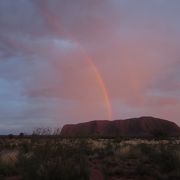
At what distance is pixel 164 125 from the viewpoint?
16038 centimetres

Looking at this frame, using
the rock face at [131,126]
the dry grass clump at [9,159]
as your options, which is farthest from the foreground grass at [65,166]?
the rock face at [131,126]

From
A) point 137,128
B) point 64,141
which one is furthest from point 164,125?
point 64,141

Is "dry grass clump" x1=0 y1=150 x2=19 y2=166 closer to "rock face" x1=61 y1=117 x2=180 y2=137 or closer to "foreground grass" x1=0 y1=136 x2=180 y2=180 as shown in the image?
"foreground grass" x1=0 y1=136 x2=180 y2=180

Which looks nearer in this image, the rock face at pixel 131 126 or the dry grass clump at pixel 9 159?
the dry grass clump at pixel 9 159

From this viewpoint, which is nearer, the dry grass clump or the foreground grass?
the foreground grass

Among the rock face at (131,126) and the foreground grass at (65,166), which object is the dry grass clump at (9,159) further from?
the rock face at (131,126)

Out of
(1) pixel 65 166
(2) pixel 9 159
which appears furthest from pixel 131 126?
(1) pixel 65 166

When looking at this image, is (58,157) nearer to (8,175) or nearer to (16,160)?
(8,175)

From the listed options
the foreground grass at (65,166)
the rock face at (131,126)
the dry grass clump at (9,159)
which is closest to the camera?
the foreground grass at (65,166)

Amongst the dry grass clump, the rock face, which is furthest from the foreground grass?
the rock face

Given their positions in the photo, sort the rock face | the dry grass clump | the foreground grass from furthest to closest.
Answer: the rock face < the dry grass clump < the foreground grass

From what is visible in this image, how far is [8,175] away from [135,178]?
5395 mm

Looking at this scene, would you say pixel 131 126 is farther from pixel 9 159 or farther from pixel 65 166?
pixel 65 166

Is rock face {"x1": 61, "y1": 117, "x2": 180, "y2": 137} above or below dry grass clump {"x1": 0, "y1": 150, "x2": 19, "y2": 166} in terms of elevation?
above
